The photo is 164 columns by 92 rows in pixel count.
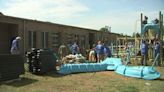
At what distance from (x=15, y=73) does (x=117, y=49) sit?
61.2 ft

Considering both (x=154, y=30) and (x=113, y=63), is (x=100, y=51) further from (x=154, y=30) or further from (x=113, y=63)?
(x=113, y=63)

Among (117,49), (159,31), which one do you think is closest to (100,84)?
(159,31)

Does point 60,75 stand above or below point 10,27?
below

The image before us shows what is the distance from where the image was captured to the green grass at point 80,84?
13.0m

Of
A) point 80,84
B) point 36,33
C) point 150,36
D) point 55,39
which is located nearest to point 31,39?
point 36,33

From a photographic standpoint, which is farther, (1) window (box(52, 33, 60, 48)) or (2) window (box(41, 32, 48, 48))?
(1) window (box(52, 33, 60, 48))

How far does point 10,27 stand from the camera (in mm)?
29328

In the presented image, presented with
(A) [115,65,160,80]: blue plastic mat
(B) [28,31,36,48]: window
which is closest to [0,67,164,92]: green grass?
Result: (A) [115,65,160,80]: blue plastic mat

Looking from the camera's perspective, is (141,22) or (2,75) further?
(141,22)

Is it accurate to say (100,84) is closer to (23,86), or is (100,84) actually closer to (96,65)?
(23,86)

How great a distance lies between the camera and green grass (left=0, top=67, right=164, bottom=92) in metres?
13.0

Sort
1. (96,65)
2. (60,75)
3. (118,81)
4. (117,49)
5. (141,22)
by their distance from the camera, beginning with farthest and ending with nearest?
1. (117,49)
2. (141,22)
3. (96,65)
4. (60,75)
5. (118,81)

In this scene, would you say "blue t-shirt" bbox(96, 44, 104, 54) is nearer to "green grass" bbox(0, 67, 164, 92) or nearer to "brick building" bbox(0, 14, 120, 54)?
"brick building" bbox(0, 14, 120, 54)

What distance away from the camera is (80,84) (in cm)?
1432
